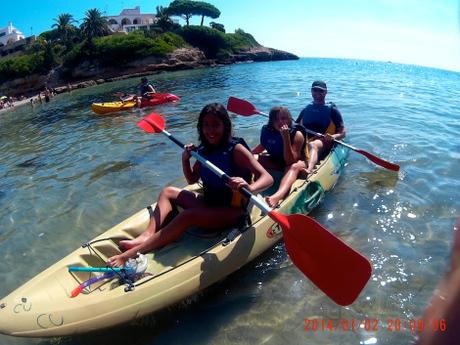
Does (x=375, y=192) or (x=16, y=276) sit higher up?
(x=375, y=192)

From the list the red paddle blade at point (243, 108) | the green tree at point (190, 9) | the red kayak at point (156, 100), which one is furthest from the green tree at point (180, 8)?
the red paddle blade at point (243, 108)

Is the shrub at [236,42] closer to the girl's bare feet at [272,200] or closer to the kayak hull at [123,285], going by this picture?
the girl's bare feet at [272,200]

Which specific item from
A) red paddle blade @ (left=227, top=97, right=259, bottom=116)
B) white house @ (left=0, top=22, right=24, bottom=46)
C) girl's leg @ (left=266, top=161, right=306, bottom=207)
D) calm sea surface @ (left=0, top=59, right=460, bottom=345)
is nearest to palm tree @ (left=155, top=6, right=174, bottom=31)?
white house @ (left=0, top=22, right=24, bottom=46)

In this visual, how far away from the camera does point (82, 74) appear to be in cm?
4466

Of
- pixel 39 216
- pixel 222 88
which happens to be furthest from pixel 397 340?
pixel 222 88

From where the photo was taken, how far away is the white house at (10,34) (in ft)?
259

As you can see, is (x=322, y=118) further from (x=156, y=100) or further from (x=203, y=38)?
(x=203, y=38)

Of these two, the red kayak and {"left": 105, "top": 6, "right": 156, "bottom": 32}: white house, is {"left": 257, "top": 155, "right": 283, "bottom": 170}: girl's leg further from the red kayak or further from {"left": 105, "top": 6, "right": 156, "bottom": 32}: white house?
{"left": 105, "top": 6, "right": 156, "bottom": 32}: white house

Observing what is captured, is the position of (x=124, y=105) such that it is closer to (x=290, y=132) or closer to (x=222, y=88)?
(x=222, y=88)

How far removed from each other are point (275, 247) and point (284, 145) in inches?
59.9

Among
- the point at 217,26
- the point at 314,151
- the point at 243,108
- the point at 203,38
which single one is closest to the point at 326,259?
the point at 314,151

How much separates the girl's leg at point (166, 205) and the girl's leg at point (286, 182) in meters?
0.89

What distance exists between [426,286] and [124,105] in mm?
13553

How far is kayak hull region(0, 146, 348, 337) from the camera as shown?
3088 millimetres
